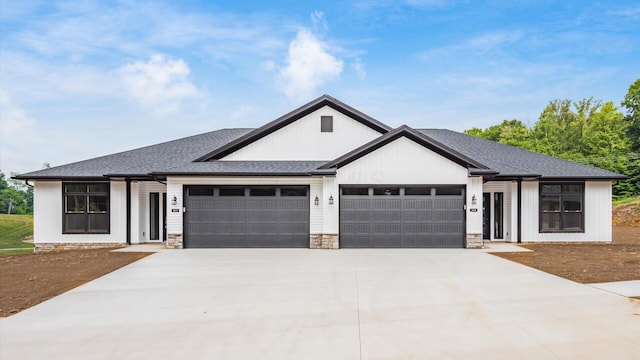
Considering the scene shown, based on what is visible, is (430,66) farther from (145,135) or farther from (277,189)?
(145,135)

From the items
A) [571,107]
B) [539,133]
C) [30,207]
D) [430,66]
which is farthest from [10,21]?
[30,207]

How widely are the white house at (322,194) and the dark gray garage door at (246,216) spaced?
0.04 meters

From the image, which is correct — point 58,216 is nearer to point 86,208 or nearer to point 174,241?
point 86,208

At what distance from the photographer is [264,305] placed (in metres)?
7.04

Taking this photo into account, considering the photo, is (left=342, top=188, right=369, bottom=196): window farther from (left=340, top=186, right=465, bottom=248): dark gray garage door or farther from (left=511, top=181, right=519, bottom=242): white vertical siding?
(left=511, top=181, right=519, bottom=242): white vertical siding

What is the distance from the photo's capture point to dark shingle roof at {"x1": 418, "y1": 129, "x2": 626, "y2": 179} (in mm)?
15633

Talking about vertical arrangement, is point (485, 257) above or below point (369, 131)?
below

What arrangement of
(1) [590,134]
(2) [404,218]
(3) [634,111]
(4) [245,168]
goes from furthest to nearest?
(1) [590,134] < (3) [634,111] < (4) [245,168] < (2) [404,218]

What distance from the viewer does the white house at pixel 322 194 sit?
1452cm

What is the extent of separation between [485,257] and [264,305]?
837cm

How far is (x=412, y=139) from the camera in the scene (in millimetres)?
14516

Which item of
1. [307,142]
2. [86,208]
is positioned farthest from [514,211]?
[86,208]

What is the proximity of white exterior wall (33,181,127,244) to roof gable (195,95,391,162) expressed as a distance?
3560 millimetres

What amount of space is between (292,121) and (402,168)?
Result: 4.99 m
